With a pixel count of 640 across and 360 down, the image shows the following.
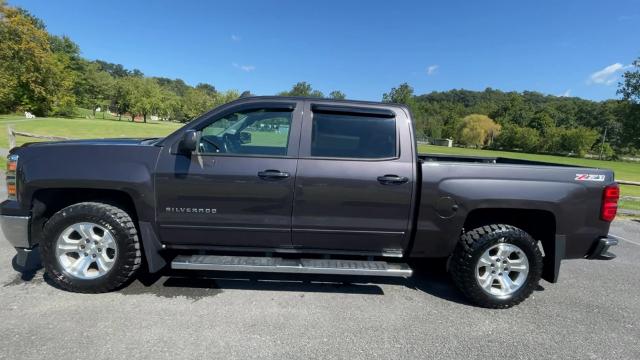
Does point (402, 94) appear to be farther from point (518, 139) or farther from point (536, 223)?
point (536, 223)

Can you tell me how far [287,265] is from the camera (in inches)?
134

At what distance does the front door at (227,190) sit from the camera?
3352mm

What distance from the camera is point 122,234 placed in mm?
3398

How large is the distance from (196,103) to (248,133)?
98.1 m

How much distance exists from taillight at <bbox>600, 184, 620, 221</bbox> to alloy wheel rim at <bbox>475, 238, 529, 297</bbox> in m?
0.84

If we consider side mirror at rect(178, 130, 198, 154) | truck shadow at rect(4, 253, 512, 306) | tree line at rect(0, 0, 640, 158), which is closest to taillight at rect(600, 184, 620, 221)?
truck shadow at rect(4, 253, 512, 306)

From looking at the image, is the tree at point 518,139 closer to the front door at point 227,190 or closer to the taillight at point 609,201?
the taillight at point 609,201

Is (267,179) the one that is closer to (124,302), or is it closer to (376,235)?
(376,235)

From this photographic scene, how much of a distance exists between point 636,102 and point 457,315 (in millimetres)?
69389

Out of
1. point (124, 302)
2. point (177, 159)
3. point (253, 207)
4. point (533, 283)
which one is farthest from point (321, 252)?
point (533, 283)

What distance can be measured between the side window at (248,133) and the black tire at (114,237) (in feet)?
3.32

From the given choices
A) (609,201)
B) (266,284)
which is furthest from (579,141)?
(266,284)

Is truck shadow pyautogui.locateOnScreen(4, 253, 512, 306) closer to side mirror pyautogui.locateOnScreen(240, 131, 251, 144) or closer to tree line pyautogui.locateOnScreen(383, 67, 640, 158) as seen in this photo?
side mirror pyautogui.locateOnScreen(240, 131, 251, 144)

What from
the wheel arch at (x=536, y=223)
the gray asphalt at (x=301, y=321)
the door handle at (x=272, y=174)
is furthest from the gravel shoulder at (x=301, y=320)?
the door handle at (x=272, y=174)
